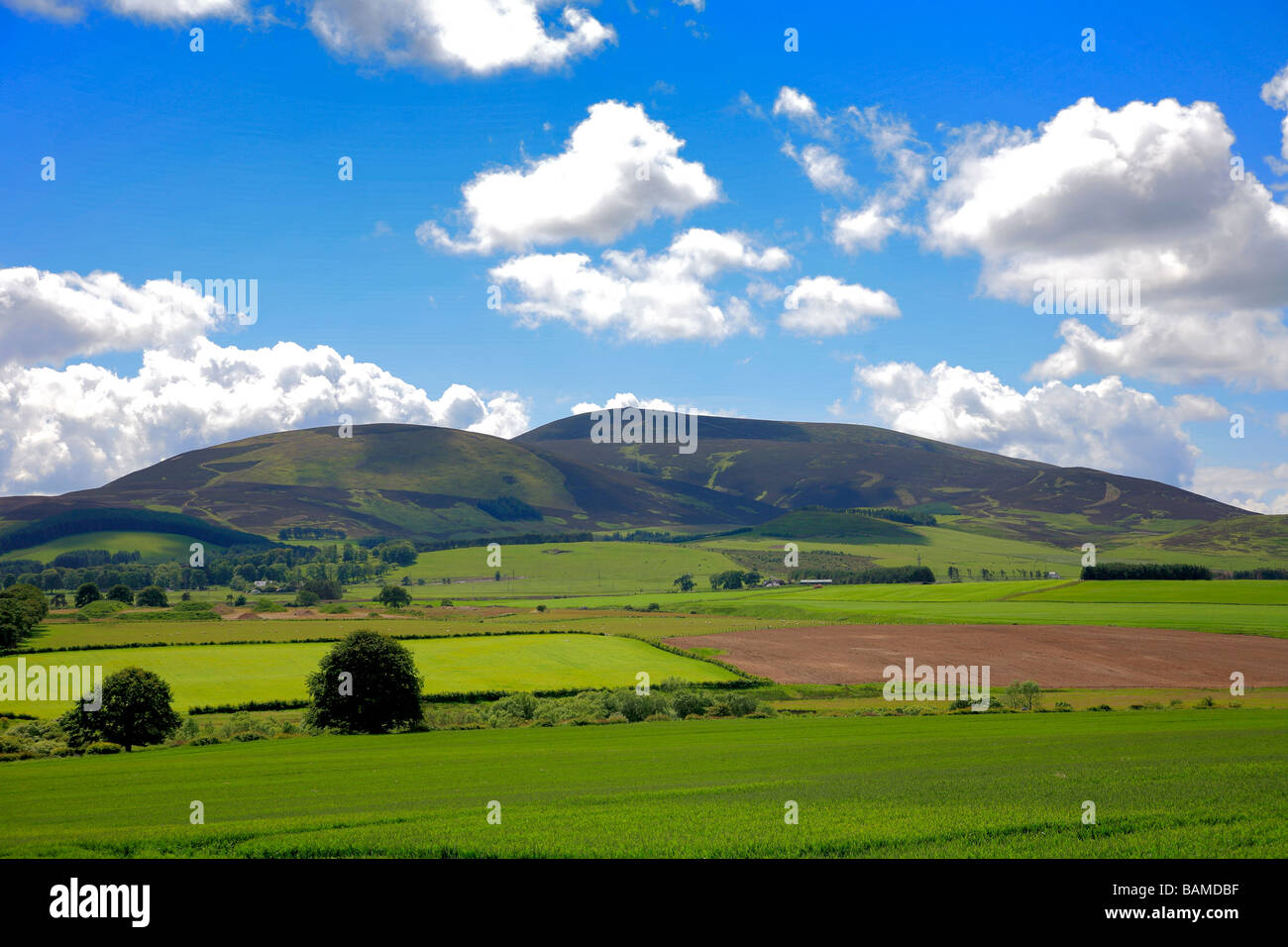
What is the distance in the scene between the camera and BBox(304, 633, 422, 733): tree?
5691cm

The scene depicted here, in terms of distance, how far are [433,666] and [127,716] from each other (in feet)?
109

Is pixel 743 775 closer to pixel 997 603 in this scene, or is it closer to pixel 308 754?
pixel 308 754

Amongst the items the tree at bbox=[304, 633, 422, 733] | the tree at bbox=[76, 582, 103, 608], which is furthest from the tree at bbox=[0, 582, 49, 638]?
the tree at bbox=[304, 633, 422, 733]

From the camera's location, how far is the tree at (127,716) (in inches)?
2010

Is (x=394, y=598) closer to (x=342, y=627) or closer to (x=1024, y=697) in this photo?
(x=342, y=627)

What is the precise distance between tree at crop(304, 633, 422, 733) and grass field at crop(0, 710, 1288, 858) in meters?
8.80

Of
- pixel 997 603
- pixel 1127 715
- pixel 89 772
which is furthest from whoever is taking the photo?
pixel 997 603

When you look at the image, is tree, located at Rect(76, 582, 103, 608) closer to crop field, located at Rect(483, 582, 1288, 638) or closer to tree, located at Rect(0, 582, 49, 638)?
tree, located at Rect(0, 582, 49, 638)

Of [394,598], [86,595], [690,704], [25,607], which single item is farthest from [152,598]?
[690,704]

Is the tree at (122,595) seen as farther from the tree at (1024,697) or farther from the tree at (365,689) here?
the tree at (1024,697)
